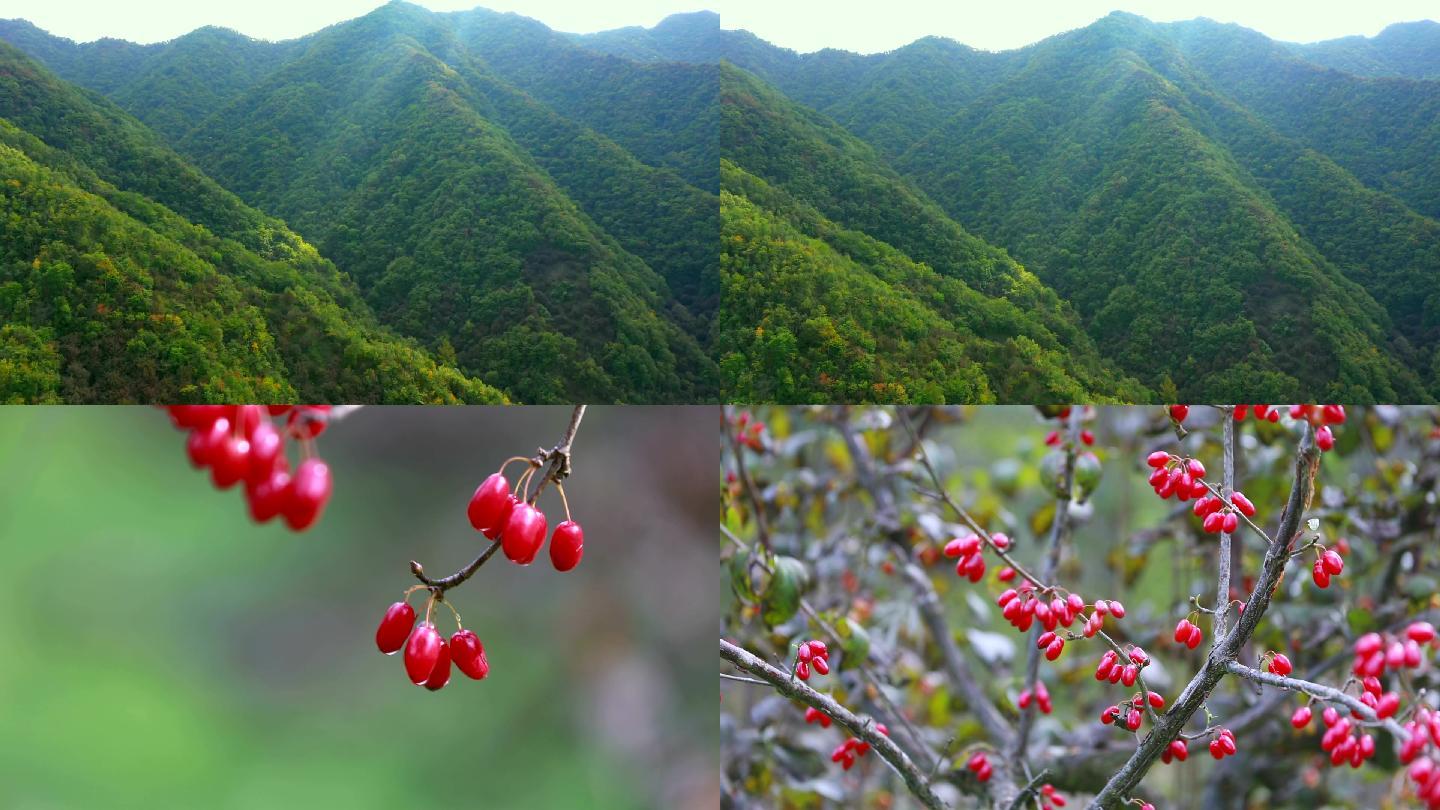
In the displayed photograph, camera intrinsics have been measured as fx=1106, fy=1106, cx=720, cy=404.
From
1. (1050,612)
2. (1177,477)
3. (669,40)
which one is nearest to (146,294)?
(669,40)

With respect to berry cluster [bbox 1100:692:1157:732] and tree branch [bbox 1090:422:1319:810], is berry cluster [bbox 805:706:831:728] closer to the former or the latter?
berry cluster [bbox 1100:692:1157:732]

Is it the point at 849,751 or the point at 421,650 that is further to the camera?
the point at 849,751

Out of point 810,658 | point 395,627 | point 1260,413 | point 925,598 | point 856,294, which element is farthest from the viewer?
point 856,294

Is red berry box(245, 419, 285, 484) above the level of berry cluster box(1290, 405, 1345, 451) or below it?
above

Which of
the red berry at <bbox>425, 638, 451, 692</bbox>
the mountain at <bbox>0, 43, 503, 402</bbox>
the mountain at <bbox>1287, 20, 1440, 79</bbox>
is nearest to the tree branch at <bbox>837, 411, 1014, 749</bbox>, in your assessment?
the red berry at <bbox>425, 638, 451, 692</bbox>

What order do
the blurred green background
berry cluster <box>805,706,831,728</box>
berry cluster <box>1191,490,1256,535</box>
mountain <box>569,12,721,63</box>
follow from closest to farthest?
berry cluster <box>1191,490,1256,535</box>
berry cluster <box>805,706,831,728</box>
the blurred green background
mountain <box>569,12,721,63</box>

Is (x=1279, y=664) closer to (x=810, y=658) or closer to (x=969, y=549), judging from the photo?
(x=969, y=549)

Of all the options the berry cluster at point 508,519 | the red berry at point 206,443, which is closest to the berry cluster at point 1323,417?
the berry cluster at point 508,519
